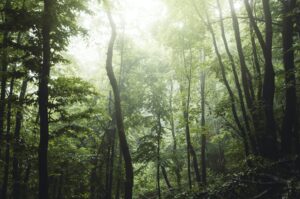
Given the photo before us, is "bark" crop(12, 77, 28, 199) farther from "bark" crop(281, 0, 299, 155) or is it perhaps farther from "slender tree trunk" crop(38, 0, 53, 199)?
"bark" crop(281, 0, 299, 155)

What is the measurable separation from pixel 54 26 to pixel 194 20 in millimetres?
6321

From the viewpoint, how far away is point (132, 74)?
2112 centimetres

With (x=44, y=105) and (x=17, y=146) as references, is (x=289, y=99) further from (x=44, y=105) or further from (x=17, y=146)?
(x=17, y=146)

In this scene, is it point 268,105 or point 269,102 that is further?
point 269,102

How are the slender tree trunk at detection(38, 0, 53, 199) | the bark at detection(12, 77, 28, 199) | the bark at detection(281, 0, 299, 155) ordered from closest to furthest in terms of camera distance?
the bark at detection(281, 0, 299, 155) → the slender tree trunk at detection(38, 0, 53, 199) → the bark at detection(12, 77, 28, 199)

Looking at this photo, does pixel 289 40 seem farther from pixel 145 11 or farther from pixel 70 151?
pixel 70 151

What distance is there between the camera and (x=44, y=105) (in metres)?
9.08

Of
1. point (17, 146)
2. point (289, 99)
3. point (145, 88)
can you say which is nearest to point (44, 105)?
point (17, 146)

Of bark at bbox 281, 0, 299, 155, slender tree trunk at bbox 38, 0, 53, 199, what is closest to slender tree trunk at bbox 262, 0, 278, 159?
bark at bbox 281, 0, 299, 155

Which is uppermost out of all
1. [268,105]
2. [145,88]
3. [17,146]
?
[145,88]

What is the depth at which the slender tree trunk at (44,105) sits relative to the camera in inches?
348

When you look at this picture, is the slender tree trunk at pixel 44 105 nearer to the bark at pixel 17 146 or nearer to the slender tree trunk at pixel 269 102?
the bark at pixel 17 146

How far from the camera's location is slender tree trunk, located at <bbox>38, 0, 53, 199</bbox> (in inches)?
348

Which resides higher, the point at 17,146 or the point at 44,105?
the point at 44,105
